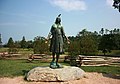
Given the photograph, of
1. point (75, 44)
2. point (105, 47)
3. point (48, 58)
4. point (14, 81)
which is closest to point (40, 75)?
point (14, 81)

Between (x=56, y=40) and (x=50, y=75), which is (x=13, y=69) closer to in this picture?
(x=56, y=40)

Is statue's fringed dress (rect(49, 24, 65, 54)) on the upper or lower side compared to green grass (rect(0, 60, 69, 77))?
upper

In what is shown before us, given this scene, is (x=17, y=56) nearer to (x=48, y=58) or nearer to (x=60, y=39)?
(x=48, y=58)

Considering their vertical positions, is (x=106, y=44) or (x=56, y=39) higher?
(x=106, y=44)

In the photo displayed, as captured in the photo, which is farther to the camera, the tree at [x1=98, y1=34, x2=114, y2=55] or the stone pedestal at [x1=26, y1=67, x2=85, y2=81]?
the tree at [x1=98, y1=34, x2=114, y2=55]

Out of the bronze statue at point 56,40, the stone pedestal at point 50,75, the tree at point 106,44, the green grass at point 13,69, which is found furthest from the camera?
the tree at point 106,44

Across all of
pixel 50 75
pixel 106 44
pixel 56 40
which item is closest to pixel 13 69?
pixel 56 40

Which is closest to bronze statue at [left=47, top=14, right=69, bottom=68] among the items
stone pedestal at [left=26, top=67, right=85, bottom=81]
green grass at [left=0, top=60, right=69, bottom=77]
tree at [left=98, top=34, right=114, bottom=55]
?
stone pedestal at [left=26, top=67, right=85, bottom=81]

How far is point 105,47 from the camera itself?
46438 mm

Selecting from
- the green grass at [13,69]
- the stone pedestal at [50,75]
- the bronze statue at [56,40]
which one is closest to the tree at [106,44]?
the green grass at [13,69]

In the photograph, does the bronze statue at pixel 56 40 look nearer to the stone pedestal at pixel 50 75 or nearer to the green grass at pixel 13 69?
the stone pedestal at pixel 50 75

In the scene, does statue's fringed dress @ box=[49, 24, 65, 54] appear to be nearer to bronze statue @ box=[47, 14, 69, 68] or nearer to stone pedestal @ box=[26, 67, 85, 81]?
bronze statue @ box=[47, 14, 69, 68]

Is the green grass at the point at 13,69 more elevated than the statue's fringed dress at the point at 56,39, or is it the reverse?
the statue's fringed dress at the point at 56,39

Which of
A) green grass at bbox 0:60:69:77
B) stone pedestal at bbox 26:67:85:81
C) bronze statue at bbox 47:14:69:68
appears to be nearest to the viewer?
stone pedestal at bbox 26:67:85:81
